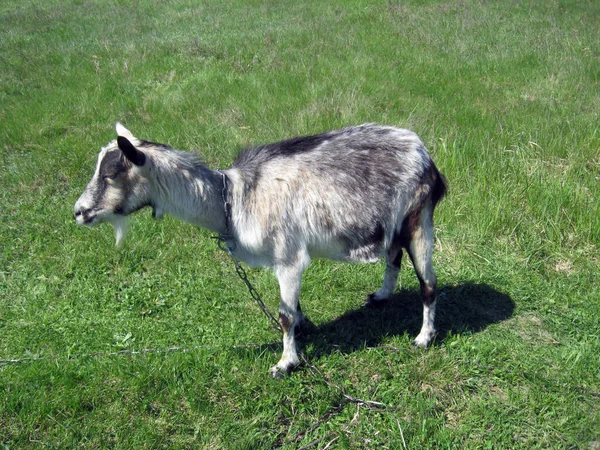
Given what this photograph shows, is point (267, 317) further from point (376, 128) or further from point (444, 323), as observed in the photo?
point (376, 128)

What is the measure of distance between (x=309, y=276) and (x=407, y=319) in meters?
1.04

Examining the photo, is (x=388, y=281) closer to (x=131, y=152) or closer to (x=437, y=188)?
(x=437, y=188)

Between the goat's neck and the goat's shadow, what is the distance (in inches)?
53.9

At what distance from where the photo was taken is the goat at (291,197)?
363 cm

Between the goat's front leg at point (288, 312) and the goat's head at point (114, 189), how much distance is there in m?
1.09

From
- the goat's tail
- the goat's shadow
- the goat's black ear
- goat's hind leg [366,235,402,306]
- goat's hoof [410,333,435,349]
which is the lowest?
the goat's shadow

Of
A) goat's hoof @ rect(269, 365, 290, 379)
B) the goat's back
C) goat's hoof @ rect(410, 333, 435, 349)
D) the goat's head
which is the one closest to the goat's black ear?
the goat's head

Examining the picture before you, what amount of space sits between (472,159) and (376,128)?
2.60 metres

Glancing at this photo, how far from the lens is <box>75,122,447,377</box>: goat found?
3.63 meters

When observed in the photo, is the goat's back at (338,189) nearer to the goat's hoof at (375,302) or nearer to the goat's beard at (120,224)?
the goat's beard at (120,224)

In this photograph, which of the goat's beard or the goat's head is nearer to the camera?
the goat's head

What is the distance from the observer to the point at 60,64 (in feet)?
32.2

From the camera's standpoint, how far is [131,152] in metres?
3.30

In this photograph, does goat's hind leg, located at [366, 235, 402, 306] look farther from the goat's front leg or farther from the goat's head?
the goat's head
